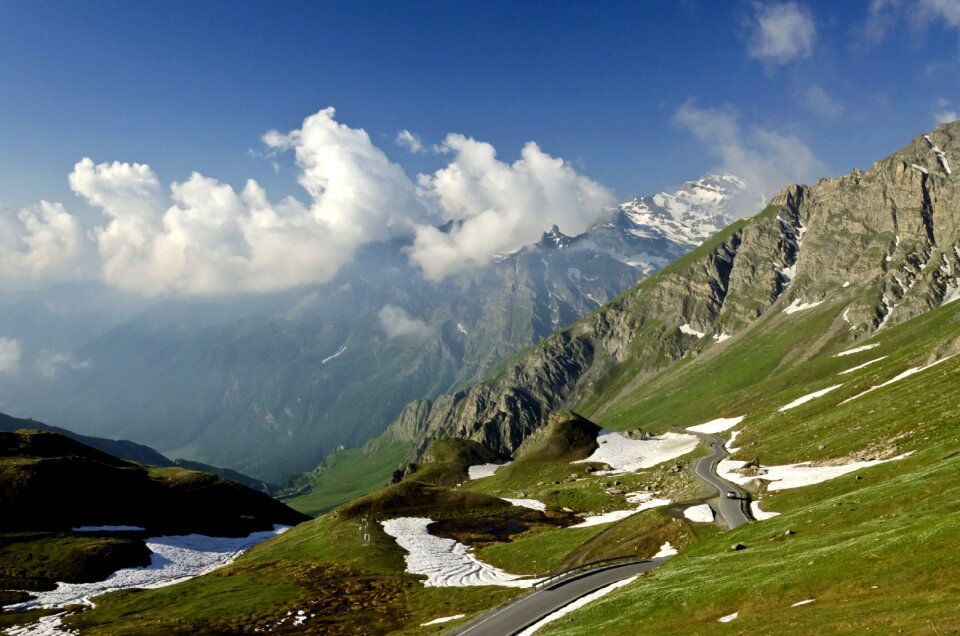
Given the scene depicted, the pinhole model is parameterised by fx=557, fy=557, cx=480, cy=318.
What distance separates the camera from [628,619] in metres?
40.6

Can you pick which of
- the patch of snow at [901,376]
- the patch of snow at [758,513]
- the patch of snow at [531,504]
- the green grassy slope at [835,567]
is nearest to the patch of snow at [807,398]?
the patch of snow at [901,376]

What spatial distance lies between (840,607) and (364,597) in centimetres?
6904

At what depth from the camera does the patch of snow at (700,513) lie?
77.7 meters

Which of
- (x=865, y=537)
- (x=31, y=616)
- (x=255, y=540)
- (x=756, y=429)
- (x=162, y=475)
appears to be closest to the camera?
(x=865, y=537)

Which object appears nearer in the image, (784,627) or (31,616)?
(784,627)

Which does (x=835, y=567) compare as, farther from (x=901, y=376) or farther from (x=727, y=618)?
(x=901, y=376)

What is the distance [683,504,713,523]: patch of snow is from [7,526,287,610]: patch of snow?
95.3 meters

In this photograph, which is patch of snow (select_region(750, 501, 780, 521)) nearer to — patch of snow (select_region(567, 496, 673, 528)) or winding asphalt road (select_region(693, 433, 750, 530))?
winding asphalt road (select_region(693, 433, 750, 530))

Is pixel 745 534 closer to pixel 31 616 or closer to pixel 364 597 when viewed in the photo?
pixel 364 597

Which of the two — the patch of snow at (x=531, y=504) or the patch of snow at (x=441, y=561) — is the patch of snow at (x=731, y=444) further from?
the patch of snow at (x=441, y=561)

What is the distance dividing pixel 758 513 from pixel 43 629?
9922cm

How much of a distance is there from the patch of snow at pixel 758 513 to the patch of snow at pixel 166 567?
104m

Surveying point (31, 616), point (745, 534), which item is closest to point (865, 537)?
point (745, 534)

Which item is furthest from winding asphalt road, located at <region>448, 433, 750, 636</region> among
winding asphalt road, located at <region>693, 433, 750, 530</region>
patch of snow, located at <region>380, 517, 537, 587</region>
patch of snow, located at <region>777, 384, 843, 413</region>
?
patch of snow, located at <region>777, 384, 843, 413</region>
